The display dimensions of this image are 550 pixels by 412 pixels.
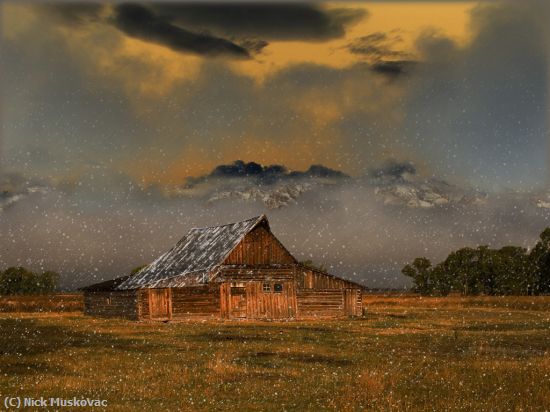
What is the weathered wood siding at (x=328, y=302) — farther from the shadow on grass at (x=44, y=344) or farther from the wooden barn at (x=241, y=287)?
the shadow on grass at (x=44, y=344)

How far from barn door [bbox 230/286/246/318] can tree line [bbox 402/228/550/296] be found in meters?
62.3

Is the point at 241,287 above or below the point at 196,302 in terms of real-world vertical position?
above

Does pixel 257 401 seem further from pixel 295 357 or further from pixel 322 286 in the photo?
pixel 322 286

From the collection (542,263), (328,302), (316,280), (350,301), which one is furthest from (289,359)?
(542,263)

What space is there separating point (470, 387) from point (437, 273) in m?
103

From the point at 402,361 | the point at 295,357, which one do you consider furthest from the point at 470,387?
the point at 295,357

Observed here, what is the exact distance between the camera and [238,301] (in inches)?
1756

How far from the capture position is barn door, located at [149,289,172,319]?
44.6 meters

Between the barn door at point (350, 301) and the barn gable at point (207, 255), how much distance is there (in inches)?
202

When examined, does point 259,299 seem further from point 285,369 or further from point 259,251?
point 285,369

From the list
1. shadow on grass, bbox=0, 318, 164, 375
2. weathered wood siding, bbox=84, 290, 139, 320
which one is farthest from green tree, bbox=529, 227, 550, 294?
shadow on grass, bbox=0, 318, 164, 375

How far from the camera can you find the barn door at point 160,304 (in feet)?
146

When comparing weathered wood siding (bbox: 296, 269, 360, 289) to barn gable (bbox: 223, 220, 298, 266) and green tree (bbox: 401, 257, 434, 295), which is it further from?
green tree (bbox: 401, 257, 434, 295)

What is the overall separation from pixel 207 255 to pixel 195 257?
5.76 ft
